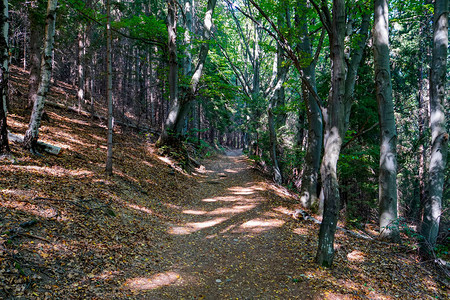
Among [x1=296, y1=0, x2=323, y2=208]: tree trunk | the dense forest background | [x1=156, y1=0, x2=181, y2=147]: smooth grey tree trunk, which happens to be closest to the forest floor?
the dense forest background

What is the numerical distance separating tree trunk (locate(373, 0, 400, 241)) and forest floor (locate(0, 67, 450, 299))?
2.85 ft

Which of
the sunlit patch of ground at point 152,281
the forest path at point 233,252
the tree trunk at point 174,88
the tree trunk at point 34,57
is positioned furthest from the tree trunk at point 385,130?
the tree trunk at point 34,57

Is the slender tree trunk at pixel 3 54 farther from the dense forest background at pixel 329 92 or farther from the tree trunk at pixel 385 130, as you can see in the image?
the tree trunk at pixel 385 130

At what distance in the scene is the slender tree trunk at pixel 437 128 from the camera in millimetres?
6515

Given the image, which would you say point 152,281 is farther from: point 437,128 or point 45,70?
point 437,128

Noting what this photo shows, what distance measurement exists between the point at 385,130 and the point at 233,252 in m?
5.32

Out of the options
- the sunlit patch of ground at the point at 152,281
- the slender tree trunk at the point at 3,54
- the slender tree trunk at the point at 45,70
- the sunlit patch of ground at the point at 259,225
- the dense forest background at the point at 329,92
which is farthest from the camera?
the sunlit patch of ground at the point at 259,225

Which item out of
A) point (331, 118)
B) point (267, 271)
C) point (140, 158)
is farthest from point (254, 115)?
point (267, 271)

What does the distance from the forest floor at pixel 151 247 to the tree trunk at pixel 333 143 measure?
1.89ft

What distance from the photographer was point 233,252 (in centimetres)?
580

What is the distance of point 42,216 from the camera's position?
434 cm

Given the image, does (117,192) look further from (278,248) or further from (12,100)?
(12,100)

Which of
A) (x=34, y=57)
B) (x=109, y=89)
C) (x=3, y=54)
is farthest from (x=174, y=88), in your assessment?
(x=3, y=54)

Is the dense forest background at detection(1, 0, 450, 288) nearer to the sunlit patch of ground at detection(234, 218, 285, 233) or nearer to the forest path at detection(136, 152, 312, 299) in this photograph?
the forest path at detection(136, 152, 312, 299)
